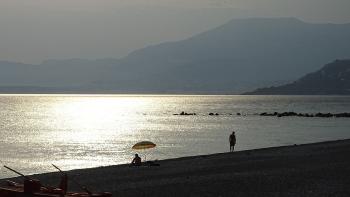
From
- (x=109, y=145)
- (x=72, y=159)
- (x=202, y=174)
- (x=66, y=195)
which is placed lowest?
(x=66, y=195)

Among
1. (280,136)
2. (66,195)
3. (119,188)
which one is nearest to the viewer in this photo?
(66,195)

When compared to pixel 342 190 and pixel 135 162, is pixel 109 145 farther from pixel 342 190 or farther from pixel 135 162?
pixel 342 190

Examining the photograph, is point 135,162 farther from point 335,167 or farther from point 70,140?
point 70,140

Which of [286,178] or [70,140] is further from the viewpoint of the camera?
[70,140]

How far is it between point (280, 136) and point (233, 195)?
54412 mm

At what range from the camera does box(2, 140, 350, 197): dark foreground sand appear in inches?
936

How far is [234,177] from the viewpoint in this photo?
91.5 ft

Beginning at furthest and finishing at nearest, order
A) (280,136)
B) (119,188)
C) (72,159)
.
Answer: (280,136)
(72,159)
(119,188)

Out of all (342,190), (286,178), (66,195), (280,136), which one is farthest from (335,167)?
(280,136)

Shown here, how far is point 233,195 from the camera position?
74.6 ft

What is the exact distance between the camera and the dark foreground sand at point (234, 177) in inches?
936

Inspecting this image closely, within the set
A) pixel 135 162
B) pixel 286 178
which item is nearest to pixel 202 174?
pixel 286 178

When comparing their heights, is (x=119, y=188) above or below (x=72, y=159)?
below

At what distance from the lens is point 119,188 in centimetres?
2625
